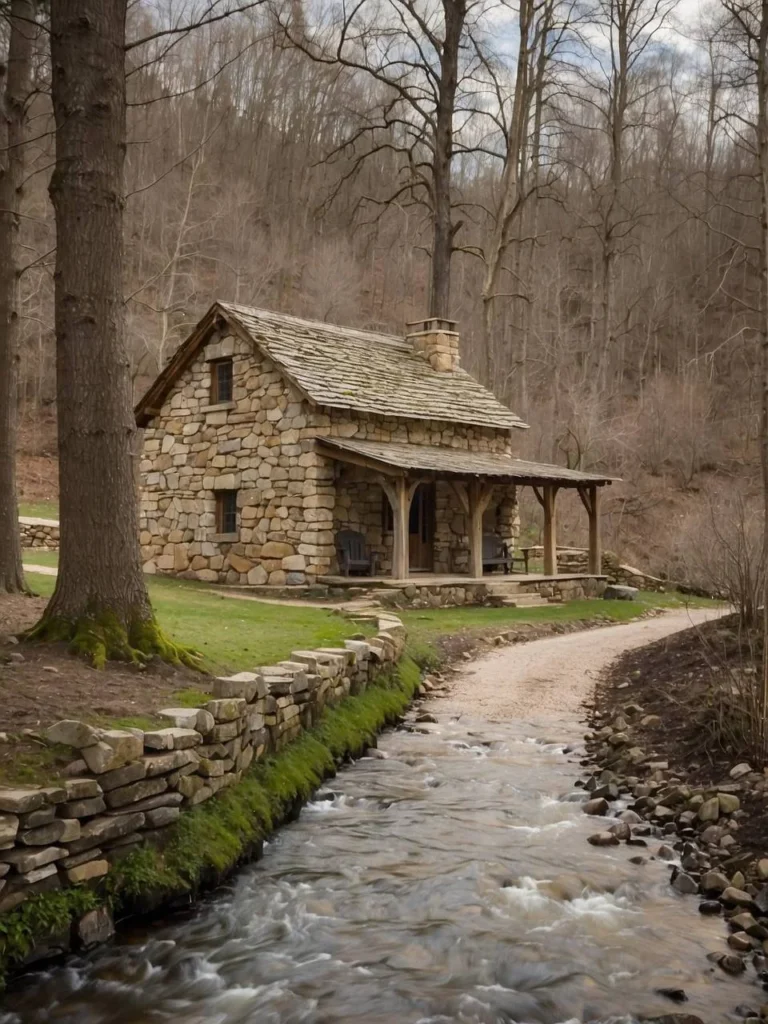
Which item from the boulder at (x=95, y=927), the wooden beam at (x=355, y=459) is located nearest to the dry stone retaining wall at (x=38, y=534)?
the wooden beam at (x=355, y=459)

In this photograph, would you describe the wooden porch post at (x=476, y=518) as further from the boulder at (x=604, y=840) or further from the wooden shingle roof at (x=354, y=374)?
the boulder at (x=604, y=840)

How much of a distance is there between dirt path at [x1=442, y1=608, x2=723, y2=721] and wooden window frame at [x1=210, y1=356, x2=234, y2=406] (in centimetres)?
884

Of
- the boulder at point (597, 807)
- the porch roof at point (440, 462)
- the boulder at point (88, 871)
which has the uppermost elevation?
the porch roof at point (440, 462)

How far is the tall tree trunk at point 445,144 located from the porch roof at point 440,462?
5.27 meters

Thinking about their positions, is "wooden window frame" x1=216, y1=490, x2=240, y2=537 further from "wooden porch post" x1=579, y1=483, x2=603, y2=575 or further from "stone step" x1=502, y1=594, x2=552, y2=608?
"wooden porch post" x1=579, y1=483, x2=603, y2=575

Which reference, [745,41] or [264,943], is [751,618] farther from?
[745,41]

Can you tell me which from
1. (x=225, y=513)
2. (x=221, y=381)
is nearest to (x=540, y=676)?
(x=225, y=513)

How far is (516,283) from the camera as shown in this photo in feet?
114

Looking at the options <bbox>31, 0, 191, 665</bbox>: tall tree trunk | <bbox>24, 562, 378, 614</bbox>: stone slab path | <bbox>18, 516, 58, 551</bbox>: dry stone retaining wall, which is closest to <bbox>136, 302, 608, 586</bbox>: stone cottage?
<bbox>24, 562, 378, 614</bbox>: stone slab path

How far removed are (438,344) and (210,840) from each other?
1823 centimetres

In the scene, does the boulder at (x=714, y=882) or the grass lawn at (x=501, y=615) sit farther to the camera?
the grass lawn at (x=501, y=615)

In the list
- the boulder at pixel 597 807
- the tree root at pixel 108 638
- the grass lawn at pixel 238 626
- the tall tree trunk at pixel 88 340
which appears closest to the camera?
the boulder at pixel 597 807

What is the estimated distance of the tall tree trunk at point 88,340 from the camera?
7.32 metres

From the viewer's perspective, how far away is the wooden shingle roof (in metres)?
17.9
